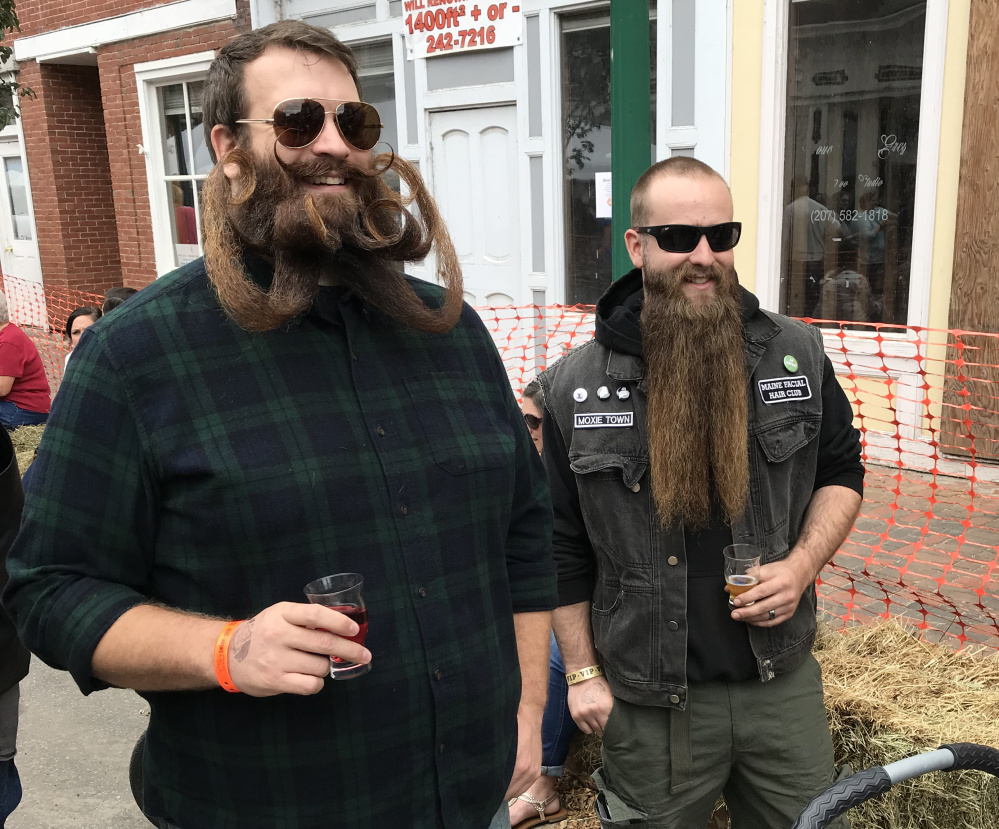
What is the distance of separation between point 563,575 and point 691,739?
0.51 meters

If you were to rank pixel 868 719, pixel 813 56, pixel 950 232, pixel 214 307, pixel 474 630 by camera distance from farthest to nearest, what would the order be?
pixel 813 56 → pixel 950 232 → pixel 868 719 → pixel 474 630 → pixel 214 307

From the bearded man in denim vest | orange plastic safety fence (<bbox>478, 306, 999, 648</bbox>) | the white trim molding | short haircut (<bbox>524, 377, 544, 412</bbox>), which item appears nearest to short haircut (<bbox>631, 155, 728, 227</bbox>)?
the bearded man in denim vest

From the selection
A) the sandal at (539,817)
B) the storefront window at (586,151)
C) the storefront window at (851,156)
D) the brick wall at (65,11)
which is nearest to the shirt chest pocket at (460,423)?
the sandal at (539,817)

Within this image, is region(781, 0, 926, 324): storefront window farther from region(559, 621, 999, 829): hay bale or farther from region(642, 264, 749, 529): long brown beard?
region(642, 264, 749, 529): long brown beard

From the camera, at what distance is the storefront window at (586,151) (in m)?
7.69

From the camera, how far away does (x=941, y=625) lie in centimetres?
424

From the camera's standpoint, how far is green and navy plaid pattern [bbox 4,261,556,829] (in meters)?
1.51

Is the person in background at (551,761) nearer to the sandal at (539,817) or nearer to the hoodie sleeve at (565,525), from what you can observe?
the sandal at (539,817)

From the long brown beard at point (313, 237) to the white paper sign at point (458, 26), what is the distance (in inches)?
265

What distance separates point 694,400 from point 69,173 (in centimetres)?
1373

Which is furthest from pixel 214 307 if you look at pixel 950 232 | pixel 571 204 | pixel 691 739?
pixel 571 204

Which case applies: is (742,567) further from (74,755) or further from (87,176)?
(87,176)

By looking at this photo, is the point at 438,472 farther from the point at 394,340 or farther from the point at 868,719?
the point at 868,719

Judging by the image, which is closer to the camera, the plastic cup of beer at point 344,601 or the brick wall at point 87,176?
the plastic cup of beer at point 344,601
